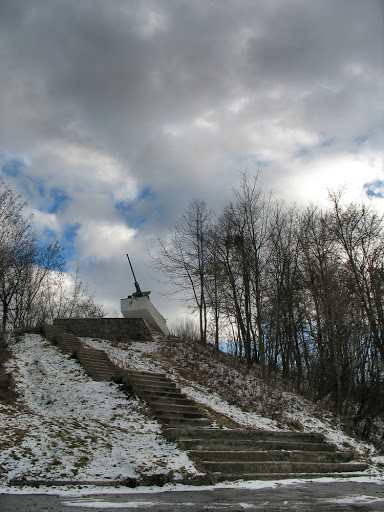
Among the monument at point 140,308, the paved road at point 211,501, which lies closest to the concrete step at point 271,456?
the paved road at point 211,501

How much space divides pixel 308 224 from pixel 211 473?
14.1 meters

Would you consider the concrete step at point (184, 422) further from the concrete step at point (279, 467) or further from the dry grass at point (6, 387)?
the dry grass at point (6, 387)

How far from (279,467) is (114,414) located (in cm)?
338

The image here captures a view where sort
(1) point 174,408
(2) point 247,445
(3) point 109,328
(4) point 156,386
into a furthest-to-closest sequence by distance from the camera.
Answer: (3) point 109,328 → (4) point 156,386 → (1) point 174,408 → (2) point 247,445

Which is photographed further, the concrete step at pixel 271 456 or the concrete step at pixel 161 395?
the concrete step at pixel 161 395

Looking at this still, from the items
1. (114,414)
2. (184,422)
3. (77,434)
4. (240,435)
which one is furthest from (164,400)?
(77,434)

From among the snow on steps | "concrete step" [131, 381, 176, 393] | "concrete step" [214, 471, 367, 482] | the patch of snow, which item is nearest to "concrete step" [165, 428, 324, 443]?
the snow on steps

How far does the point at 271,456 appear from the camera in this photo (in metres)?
6.50

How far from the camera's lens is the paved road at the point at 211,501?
145 inches

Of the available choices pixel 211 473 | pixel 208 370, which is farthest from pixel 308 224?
pixel 211 473

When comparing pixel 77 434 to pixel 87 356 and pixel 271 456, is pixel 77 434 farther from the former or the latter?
pixel 87 356

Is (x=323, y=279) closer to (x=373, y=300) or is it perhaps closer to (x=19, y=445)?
(x=373, y=300)

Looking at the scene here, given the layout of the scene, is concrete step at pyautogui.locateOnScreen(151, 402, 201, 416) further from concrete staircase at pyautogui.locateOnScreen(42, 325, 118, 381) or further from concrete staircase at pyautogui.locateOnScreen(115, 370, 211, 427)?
concrete staircase at pyautogui.locateOnScreen(42, 325, 118, 381)

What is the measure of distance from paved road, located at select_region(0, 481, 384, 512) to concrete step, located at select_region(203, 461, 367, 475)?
3.06 feet
